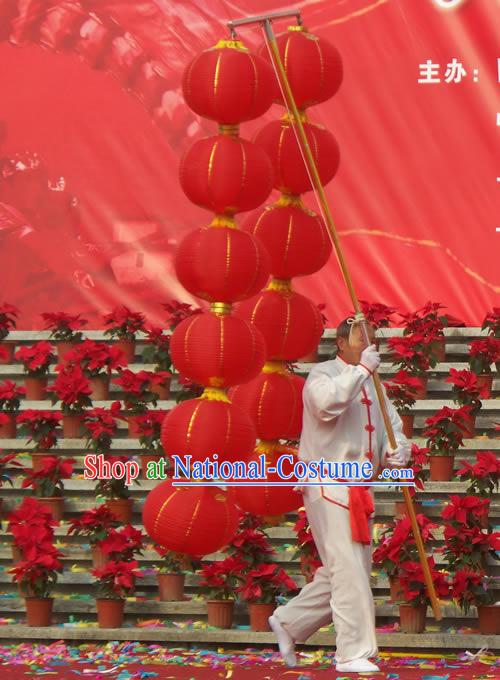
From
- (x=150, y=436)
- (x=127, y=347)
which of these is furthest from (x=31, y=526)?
(x=127, y=347)

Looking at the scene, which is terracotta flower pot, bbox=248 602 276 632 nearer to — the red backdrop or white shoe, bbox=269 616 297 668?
white shoe, bbox=269 616 297 668

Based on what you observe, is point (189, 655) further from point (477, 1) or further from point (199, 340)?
point (477, 1)

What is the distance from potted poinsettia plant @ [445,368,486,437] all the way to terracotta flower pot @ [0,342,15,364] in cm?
323

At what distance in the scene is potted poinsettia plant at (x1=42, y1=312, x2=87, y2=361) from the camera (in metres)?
11.8

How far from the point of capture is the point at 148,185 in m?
13.0

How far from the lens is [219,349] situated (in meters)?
7.49

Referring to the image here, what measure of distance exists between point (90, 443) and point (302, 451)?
2561 millimetres

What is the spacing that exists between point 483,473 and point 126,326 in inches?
135

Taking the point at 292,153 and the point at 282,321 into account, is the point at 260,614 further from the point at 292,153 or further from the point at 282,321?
the point at 292,153

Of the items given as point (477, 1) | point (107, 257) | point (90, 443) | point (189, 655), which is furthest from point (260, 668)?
point (477, 1)

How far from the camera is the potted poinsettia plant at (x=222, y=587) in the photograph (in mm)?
9031

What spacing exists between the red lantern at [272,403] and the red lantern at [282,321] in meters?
0.12

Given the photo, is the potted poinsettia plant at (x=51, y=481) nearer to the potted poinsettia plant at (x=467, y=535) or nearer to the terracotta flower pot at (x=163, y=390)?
the terracotta flower pot at (x=163, y=390)

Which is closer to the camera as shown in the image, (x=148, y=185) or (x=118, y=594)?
(x=118, y=594)
